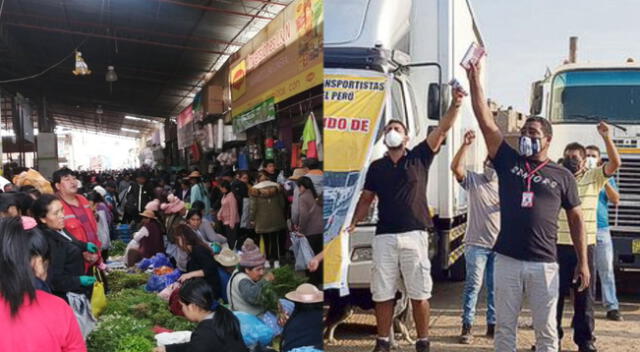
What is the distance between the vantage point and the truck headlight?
2678 millimetres

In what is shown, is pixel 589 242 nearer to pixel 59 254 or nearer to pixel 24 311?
pixel 59 254

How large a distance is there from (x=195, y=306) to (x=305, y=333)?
25.5 inches

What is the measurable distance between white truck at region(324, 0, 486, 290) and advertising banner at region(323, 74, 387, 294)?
0.09 meters

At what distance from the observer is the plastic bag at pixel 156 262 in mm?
6749

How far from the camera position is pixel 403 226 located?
8.91 ft

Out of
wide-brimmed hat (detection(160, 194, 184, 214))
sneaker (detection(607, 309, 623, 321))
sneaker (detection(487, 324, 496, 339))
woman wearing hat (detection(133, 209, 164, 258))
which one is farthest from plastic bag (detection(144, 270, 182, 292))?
sneaker (detection(607, 309, 623, 321))

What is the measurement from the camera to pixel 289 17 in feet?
9.21

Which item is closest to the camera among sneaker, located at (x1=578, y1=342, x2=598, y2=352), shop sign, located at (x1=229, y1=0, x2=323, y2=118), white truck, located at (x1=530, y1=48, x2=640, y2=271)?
shop sign, located at (x1=229, y1=0, x2=323, y2=118)

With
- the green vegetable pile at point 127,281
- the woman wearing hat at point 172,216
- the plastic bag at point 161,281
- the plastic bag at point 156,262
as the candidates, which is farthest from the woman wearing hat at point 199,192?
the plastic bag at point 161,281

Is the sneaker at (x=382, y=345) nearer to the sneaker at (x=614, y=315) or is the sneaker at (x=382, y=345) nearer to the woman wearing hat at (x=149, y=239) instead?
the sneaker at (x=614, y=315)

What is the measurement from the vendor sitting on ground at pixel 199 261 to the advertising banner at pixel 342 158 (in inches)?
92.7

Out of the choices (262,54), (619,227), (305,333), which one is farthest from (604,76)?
(305,333)

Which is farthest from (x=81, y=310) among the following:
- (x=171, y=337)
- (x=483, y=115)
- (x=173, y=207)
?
(x=173, y=207)

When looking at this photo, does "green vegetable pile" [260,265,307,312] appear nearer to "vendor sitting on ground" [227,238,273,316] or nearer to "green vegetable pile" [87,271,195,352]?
"vendor sitting on ground" [227,238,273,316]
